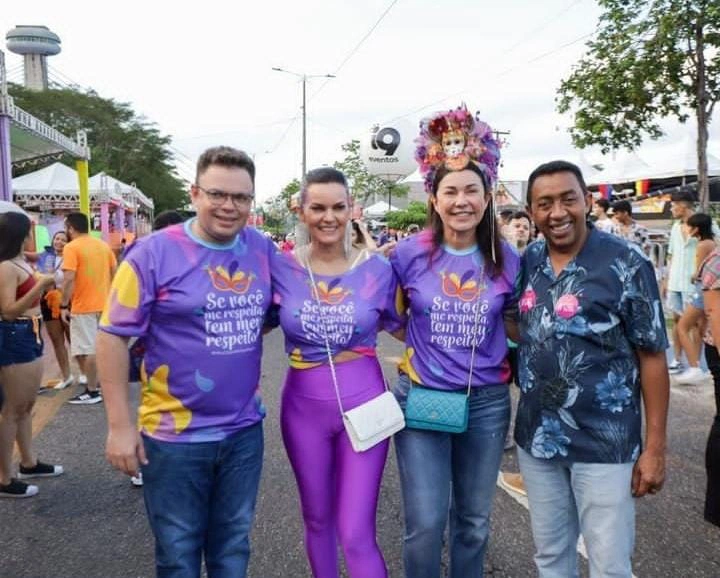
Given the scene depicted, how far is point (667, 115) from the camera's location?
36.5 feet

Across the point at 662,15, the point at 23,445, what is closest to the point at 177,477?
the point at 23,445

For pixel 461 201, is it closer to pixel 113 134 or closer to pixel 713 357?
pixel 713 357

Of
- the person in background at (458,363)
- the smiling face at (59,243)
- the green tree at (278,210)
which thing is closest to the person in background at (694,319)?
the person in background at (458,363)

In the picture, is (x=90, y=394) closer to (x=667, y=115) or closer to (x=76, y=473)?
(x=76, y=473)

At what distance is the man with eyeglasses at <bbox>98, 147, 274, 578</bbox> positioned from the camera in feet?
6.89

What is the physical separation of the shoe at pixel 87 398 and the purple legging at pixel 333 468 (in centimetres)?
410

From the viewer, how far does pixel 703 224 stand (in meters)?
6.38

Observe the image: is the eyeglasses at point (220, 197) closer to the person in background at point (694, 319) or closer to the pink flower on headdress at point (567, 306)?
the pink flower on headdress at point (567, 306)

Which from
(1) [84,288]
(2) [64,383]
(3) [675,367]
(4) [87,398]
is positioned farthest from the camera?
(3) [675,367]

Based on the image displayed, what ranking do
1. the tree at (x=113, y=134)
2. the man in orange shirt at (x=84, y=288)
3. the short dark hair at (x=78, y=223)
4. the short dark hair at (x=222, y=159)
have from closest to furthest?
the short dark hair at (x=222, y=159)
the man in orange shirt at (x=84, y=288)
the short dark hair at (x=78, y=223)
the tree at (x=113, y=134)

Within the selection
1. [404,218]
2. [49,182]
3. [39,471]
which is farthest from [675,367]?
[404,218]

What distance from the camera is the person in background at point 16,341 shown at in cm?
369

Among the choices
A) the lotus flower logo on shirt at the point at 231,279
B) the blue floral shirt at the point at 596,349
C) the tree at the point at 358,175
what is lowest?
the blue floral shirt at the point at 596,349

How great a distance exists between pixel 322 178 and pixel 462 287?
0.68 m
